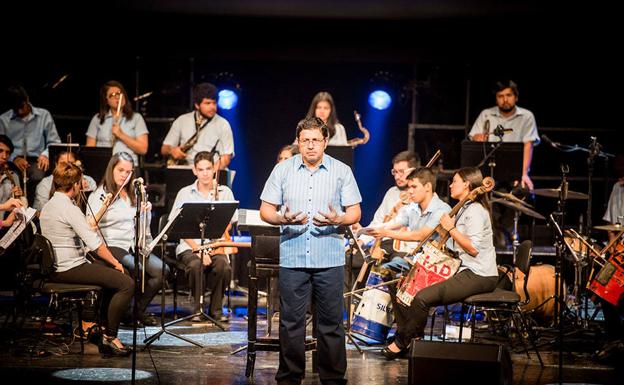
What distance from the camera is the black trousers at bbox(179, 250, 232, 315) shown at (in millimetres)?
8062

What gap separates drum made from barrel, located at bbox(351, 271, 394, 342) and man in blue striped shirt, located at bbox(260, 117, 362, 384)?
1.66 m

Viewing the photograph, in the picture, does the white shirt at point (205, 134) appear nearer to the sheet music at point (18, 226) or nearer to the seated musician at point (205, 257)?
the seated musician at point (205, 257)

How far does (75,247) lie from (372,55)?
17.4 feet

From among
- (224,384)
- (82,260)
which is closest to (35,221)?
(82,260)

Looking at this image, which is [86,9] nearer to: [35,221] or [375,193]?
[35,221]

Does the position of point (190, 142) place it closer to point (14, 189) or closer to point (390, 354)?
point (14, 189)

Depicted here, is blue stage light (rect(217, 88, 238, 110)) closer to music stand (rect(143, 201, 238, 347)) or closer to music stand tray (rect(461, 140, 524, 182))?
music stand tray (rect(461, 140, 524, 182))

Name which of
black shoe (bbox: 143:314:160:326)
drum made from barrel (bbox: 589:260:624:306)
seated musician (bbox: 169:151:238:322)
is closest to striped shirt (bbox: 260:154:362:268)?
drum made from barrel (bbox: 589:260:624:306)

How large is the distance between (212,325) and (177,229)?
4.36 feet

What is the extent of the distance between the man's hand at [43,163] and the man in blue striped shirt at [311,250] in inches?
172

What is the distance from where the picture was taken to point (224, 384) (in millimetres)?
5848

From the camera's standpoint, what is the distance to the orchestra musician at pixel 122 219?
7.64m

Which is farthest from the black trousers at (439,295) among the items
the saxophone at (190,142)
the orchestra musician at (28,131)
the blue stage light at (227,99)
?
the blue stage light at (227,99)

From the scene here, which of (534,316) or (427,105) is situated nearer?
(534,316)
